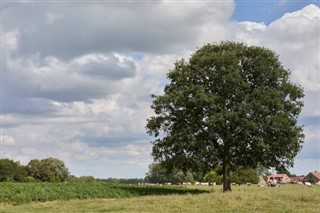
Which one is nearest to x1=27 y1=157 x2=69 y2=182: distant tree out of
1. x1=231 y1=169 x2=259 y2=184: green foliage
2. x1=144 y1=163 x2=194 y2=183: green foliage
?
x1=144 y1=163 x2=194 y2=183: green foliage

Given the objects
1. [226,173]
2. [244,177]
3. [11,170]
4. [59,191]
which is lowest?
[59,191]

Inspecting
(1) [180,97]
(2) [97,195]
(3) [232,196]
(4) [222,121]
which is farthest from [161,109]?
(3) [232,196]

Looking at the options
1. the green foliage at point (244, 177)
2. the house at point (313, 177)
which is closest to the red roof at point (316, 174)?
the house at point (313, 177)

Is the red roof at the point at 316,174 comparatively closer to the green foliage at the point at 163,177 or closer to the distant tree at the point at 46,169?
the green foliage at the point at 163,177

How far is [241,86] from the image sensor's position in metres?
49.2

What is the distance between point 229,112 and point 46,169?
242 feet

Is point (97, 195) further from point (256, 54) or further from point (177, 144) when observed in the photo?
point (256, 54)

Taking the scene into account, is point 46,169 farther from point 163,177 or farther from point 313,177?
point 313,177

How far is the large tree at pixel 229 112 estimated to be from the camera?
48.1 meters

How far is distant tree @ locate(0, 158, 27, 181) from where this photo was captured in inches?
4102

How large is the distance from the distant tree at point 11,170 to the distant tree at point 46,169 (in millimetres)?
2584

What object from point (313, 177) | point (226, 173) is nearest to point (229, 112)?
point (226, 173)

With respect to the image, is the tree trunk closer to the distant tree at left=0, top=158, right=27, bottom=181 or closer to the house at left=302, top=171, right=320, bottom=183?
the distant tree at left=0, top=158, right=27, bottom=181

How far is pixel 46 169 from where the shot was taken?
11150cm
